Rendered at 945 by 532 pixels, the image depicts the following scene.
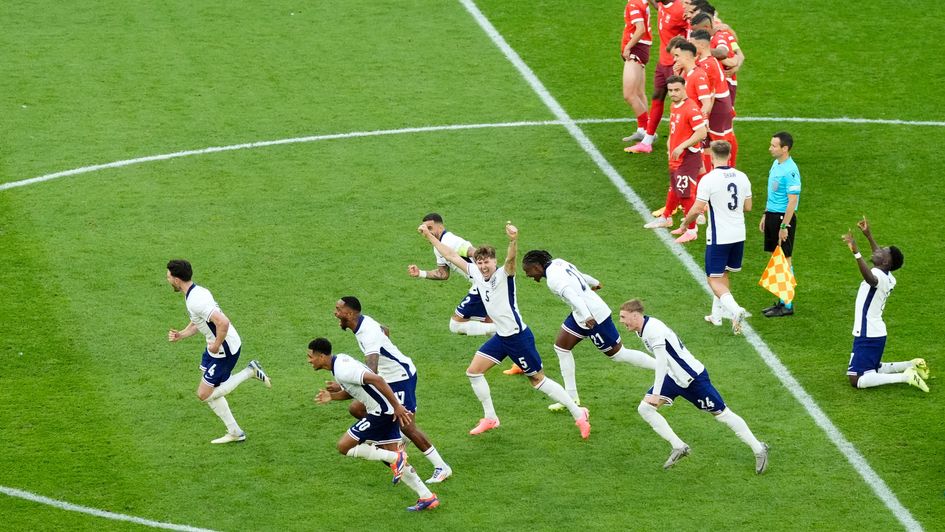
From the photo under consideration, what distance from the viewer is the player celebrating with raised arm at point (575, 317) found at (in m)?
13.1

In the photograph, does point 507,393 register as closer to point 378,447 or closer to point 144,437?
point 378,447

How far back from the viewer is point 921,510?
12.1m

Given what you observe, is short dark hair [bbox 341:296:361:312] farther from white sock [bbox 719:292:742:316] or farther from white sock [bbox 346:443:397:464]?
white sock [bbox 719:292:742:316]

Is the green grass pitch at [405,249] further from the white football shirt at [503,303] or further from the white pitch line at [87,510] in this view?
the white football shirt at [503,303]

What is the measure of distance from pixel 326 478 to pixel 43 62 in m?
13.0

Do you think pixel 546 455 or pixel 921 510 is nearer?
pixel 921 510

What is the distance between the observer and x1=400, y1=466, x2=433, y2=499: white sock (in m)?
12.0

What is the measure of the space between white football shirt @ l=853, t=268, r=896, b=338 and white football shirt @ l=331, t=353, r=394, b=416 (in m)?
5.00

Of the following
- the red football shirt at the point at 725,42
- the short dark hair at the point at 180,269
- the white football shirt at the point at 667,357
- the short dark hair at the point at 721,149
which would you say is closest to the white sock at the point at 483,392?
the white football shirt at the point at 667,357

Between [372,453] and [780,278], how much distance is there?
5491 mm

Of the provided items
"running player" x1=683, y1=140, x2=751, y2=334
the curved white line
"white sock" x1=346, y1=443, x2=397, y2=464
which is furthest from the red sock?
"white sock" x1=346, y1=443, x2=397, y2=464

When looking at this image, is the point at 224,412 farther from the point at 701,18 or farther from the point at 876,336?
the point at 701,18

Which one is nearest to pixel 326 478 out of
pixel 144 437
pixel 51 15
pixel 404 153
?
pixel 144 437

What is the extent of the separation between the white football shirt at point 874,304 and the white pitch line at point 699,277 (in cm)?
91
